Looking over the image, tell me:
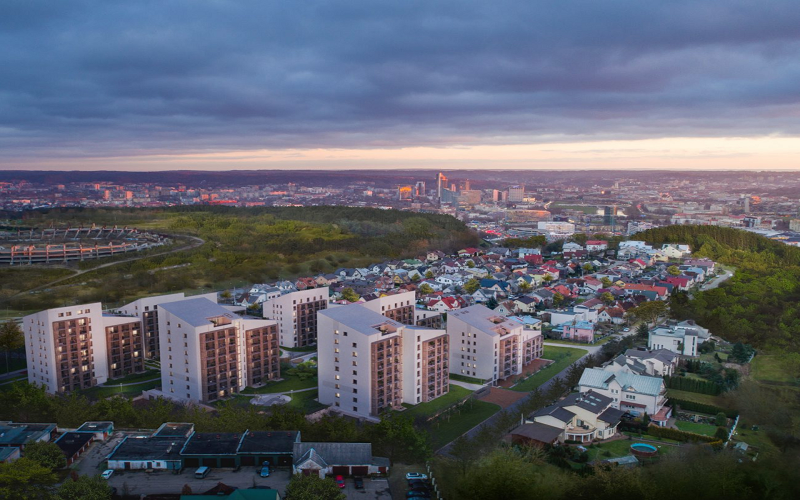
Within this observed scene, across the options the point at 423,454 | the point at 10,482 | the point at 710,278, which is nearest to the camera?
the point at 10,482

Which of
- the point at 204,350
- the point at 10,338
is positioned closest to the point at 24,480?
the point at 204,350

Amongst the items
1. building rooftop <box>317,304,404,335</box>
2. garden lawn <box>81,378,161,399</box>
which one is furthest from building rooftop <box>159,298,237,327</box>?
building rooftop <box>317,304,404,335</box>

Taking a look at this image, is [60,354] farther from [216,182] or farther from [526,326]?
[216,182]

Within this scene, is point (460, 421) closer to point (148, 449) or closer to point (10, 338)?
point (148, 449)

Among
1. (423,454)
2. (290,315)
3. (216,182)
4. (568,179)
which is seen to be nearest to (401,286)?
(290,315)

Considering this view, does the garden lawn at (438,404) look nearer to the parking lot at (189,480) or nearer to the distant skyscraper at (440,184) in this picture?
the parking lot at (189,480)

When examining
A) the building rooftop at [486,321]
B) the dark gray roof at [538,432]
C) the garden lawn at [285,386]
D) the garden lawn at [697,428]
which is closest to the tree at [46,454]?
the garden lawn at [285,386]

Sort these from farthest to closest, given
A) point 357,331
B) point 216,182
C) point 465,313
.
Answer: point 216,182, point 465,313, point 357,331
